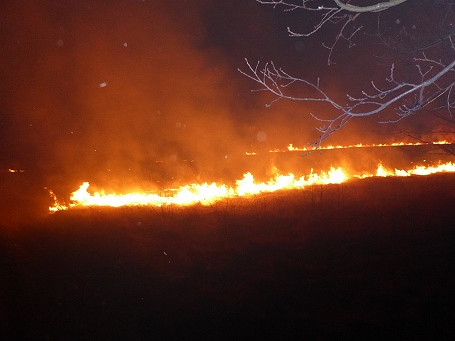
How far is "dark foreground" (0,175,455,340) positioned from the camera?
437 cm

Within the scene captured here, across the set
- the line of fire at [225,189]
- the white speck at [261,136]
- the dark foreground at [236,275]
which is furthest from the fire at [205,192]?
the white speck at [261,136]

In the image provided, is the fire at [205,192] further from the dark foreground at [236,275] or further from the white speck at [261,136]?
the white speck at [261,136]

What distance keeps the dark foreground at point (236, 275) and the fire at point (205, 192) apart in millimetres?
1603

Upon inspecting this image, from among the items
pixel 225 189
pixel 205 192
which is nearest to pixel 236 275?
pixel 205 192

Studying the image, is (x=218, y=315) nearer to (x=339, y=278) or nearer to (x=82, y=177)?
(x=339, y=278)

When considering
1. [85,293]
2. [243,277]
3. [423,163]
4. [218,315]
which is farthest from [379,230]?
[423,163]

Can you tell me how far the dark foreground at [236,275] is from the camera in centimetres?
437

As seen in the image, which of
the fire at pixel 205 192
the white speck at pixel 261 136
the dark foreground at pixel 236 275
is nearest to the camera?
the dark foreground at pixel 236 275

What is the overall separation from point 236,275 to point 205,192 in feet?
19.2

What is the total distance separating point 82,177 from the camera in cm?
1204

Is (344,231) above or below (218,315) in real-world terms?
above

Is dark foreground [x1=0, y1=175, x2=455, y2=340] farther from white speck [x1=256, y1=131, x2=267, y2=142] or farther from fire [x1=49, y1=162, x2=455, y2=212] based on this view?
white speck [x1=256, y1=131, x2=267, y2=142]

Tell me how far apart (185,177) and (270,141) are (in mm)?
8293

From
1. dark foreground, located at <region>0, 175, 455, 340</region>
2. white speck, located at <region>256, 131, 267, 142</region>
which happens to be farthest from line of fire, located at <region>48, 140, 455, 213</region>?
white speck, located at <region>256, 131, 267, 142</region>
